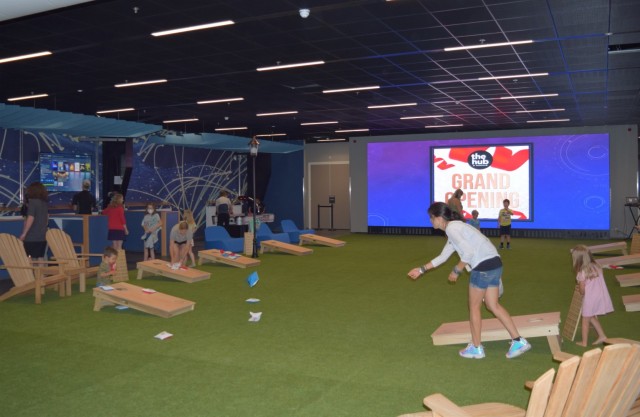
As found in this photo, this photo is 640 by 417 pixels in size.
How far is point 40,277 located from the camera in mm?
9281

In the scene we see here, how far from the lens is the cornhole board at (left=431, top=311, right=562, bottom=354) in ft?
20.9

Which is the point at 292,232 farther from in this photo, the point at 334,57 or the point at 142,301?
the point at 142,301

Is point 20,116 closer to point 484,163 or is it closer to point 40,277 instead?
point 40,277

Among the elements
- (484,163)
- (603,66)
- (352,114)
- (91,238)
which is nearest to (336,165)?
(484,163)

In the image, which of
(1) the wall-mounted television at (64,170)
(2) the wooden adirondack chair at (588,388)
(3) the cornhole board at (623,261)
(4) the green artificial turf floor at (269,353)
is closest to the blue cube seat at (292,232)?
(1) the wall-mounted television at (64,170)

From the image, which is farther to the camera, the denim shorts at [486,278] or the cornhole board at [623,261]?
the cornhole board at [623,261]

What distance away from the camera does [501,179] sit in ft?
71.5

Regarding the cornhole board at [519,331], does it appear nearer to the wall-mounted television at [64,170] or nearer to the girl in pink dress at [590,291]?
the girl in pink dress at [590,291]

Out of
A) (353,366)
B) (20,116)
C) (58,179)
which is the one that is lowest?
(353,366)

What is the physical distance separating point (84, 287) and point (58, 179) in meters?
8.66

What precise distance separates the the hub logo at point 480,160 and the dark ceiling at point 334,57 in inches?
161

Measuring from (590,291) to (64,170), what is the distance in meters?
15.5

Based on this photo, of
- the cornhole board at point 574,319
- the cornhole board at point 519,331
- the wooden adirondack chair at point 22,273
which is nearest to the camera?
the cornhole board at point 519,331

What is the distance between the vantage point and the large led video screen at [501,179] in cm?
2098
